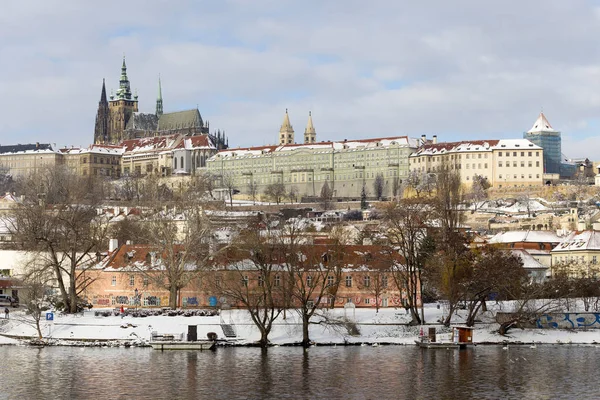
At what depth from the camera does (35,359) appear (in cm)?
4594

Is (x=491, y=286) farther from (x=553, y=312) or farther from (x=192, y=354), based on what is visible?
(x=192, y=354)

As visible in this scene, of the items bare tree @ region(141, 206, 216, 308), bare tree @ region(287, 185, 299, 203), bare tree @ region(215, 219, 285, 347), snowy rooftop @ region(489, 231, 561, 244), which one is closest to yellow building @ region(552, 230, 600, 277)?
snowy rooftop @ region(489, 231, 561, 244)

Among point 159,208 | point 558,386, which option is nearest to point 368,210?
point 159,208

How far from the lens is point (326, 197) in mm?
179375

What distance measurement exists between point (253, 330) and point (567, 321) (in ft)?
55.1

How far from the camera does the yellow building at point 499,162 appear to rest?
178 m

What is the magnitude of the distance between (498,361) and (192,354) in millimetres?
13837

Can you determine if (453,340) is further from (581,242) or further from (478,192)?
(478,192)

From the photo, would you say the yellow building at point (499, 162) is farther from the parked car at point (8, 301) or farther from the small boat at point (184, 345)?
the small boat at point (184, 345)

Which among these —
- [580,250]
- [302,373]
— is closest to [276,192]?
[580,250]

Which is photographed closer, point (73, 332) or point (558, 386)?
point (558, 386)

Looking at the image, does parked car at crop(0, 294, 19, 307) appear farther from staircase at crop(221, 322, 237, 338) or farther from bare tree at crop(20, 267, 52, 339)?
staircase at crop(221, 322, 237, 338)

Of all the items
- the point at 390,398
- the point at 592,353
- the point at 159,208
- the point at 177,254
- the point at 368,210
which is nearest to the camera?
the point at 390,398

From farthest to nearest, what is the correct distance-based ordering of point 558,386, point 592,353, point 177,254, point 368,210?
point 368,210
point 177,254
point 592,353
point 558,386
